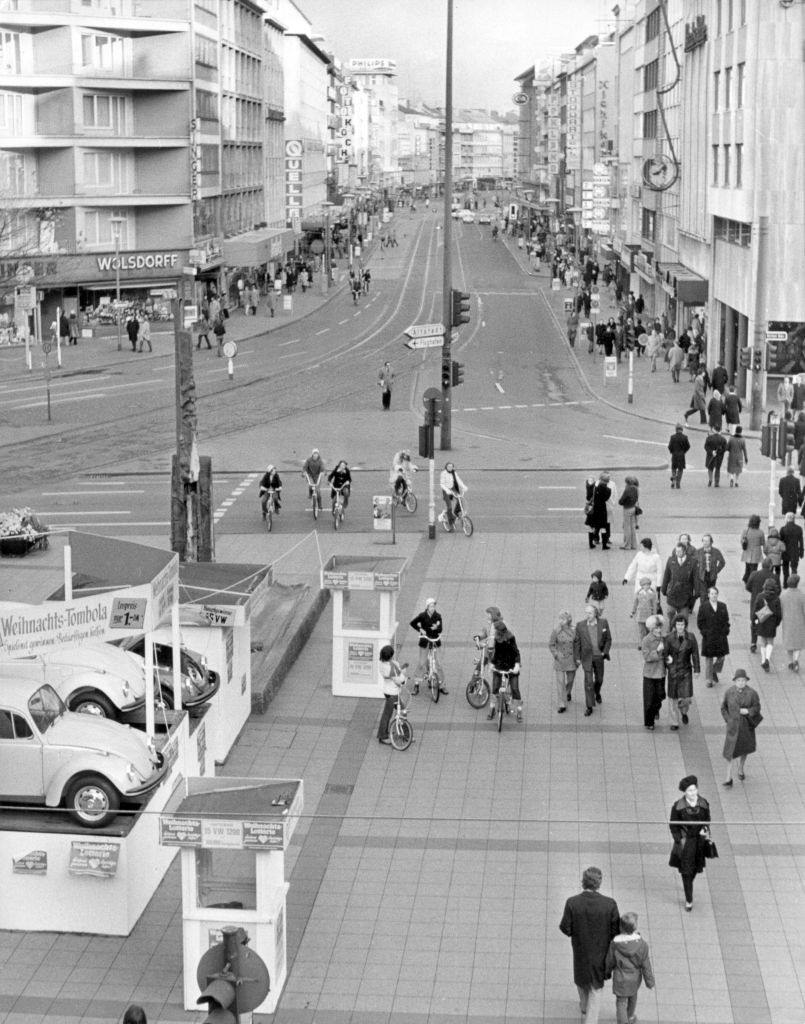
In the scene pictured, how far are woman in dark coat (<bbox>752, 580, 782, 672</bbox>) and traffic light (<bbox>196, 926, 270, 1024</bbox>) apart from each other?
1314cm

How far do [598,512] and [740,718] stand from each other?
40.2 feet

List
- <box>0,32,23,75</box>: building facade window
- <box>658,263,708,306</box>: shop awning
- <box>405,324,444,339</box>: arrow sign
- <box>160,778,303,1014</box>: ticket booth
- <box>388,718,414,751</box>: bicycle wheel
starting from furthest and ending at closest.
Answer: <box>0,32,23,75</box>: building facade window, <box>658,263,708,306</box>: shop awning, <box>405,324,444,339</box>: arrow sign, <box>388,718,414,751</box>: bicycle wheel, <box>160,778,303,1014</box>: ticket booth

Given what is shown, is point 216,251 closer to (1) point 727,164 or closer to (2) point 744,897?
(1) point 727,164

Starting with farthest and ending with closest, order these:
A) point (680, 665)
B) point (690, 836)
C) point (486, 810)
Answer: point (680, 665)
point (486, 810)
point (690, 836)

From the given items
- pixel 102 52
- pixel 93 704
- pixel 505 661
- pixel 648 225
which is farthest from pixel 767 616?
pixel 648 225

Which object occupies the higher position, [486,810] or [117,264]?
[117,264]

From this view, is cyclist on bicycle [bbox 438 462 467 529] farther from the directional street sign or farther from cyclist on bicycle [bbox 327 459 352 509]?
the directional street sign

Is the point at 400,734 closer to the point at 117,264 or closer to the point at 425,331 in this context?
the point at 425,331

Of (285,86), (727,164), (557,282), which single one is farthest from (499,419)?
(285,86)

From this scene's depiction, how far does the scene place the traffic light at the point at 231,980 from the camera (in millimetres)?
9383

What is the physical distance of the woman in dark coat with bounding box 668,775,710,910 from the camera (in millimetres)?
14477

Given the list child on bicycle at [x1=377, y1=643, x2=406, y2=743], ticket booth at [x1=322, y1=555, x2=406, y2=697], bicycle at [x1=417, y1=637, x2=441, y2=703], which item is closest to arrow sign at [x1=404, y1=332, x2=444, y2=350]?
ticket booth at [x1=322, y1=555, x2=406, y2=697]

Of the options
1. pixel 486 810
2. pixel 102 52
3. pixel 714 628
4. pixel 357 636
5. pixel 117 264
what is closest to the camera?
pixel 486 810

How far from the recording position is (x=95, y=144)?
239ft
